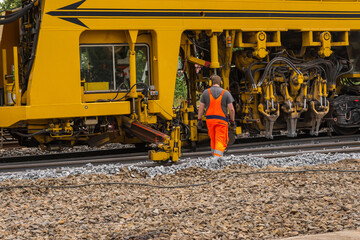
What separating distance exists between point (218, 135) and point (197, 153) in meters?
1.03

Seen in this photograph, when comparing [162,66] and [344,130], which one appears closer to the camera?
[162,66]

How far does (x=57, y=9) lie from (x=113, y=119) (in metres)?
2.45

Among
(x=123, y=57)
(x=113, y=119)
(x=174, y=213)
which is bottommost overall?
(x=174, y=213)

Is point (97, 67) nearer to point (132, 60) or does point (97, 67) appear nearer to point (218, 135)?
point (132, 60)

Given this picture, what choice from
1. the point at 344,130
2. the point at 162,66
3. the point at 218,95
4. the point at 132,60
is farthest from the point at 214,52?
the point at 344,130

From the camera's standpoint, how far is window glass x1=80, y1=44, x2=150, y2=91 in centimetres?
1034

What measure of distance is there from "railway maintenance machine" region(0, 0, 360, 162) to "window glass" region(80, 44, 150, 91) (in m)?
0.02

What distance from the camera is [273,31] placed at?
11.6 m

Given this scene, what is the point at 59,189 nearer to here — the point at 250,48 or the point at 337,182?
the point at 337,182

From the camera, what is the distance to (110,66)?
1055 cm

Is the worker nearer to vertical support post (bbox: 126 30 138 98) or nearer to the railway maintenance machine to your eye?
the railway maintenance machine

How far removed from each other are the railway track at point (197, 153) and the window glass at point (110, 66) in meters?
1.44

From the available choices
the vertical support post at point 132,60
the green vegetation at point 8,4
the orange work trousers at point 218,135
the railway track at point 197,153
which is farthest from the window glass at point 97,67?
the green vegetation at point 8,4

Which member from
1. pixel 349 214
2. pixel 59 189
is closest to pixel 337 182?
pixel 349 214
